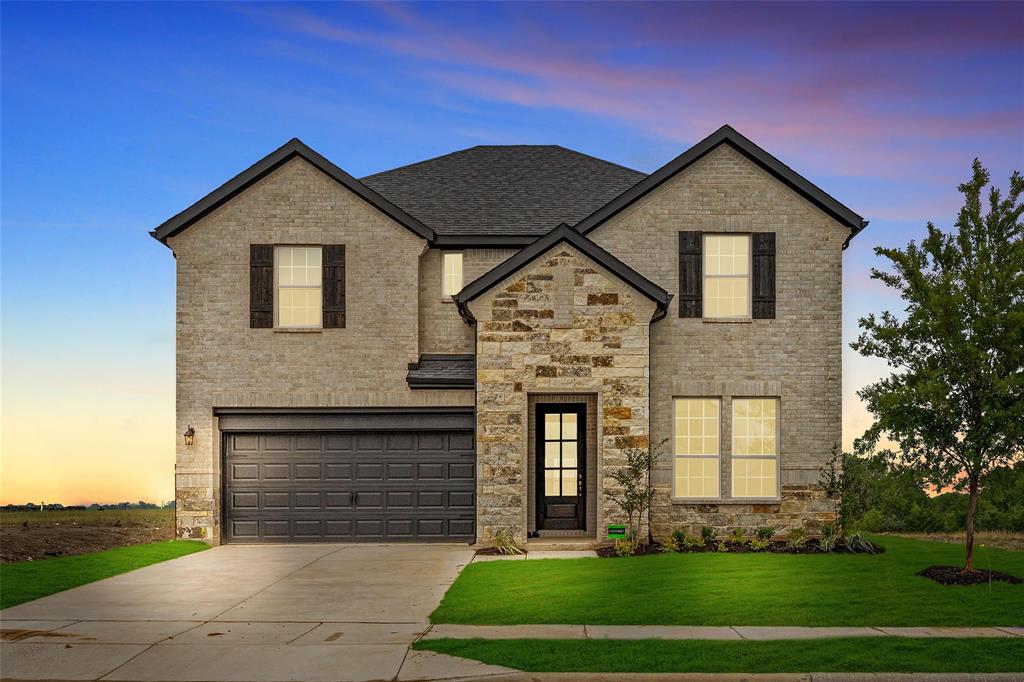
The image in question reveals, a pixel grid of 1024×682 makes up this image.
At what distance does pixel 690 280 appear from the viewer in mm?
19969

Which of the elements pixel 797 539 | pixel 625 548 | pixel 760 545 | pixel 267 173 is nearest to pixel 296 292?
pixel 267 173

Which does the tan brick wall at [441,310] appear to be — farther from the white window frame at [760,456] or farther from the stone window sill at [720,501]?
the white window frame at [760,456]

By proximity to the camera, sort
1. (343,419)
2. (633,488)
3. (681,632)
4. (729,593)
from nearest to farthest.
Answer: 1. (681,632)
2. (729,593)
3. (633,488)
4. (343,419)

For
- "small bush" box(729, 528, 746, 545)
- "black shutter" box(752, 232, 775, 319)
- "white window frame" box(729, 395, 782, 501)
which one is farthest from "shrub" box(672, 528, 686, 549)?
"black shutter" box(752, 232, 775, 319)

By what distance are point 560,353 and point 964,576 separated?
8.30 meters

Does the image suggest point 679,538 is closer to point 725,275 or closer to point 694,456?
point 694,456

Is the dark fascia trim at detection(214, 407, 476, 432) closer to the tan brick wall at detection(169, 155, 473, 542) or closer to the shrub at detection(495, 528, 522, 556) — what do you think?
the tan brick wall at detection(169, 155, 473, 542)

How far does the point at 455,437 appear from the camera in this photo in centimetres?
2023

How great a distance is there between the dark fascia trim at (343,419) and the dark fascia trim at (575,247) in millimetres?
3027

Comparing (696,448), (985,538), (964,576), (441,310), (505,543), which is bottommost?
(985,538)

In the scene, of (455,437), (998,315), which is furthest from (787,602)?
(455,437)

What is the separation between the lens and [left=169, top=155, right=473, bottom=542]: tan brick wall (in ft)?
66.2

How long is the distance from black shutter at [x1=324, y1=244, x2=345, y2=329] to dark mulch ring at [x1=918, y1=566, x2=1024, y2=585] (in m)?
12.8

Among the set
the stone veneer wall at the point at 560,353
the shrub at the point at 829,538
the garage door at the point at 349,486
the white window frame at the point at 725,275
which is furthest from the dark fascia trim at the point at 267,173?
the shrub at the point at 829,538
